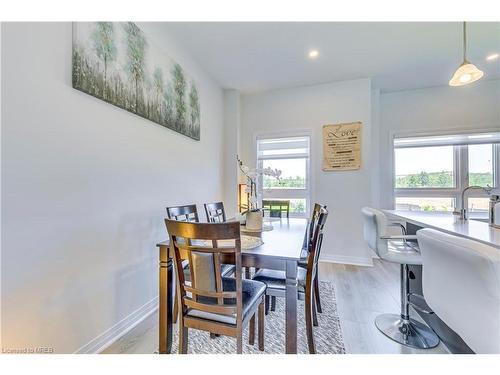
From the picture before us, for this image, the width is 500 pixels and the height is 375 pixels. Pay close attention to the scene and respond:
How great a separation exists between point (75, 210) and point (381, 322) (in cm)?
252

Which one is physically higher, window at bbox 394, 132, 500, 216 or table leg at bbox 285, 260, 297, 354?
window at bbox 394, 132, 500, 216

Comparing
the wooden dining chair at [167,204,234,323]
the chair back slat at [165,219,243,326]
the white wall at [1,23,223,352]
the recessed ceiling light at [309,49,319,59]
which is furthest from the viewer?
the recessed ceiling light at [309,49,319,59]

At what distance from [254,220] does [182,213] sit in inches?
26.2

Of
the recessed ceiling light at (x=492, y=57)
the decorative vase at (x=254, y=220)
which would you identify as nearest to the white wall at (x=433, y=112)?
the recessed ceiling light at (x=492, y=57)

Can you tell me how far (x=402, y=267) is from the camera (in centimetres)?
181

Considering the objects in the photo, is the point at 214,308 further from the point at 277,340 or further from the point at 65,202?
the point at 65,202

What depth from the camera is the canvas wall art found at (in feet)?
4.97

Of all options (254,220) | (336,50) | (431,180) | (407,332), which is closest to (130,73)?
(254,220)

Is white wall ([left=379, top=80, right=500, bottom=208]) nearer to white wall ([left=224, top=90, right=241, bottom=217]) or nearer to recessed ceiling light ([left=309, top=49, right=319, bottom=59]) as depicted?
recessed ceiling light ([left=309, top=49, right=319, bottom=59])

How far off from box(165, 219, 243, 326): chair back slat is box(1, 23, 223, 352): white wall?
0.79 m

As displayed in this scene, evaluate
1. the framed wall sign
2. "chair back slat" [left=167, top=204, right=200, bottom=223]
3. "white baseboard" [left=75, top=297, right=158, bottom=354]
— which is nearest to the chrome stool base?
"chair back slat" [left=167, top=204, right=200, bottom=223]

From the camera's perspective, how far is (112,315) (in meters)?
1.70

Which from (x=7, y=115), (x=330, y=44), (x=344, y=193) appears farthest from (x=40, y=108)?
(x=344, y=193)

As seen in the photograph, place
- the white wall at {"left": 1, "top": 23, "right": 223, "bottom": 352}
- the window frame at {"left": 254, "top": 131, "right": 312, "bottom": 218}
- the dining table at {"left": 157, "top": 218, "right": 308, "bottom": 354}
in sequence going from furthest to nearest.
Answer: the window frame at {"left": 254, "top": 131, "right": 312, "bottom": 218}, the dining table at {"left": 157, "top": 218, "right": 308, "bottom": 354}, the white wall at {"left": 1, "top": 23, "right": 223, "bottom": 352}
